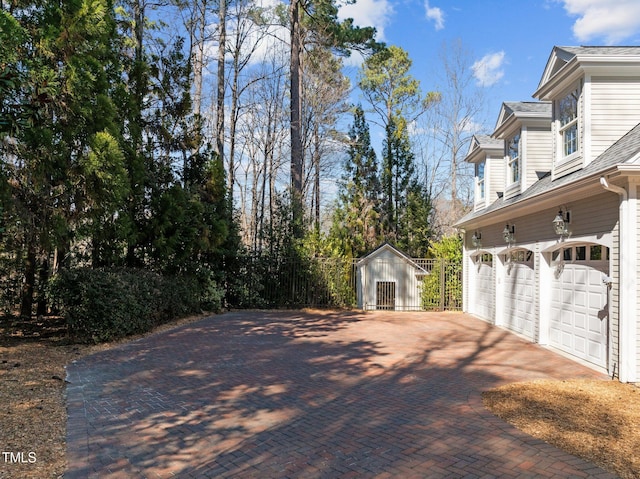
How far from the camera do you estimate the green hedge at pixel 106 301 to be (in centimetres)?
→ 910

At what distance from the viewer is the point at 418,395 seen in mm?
6215

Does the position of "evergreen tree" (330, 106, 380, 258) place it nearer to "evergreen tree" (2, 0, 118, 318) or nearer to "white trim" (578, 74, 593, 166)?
"evergreen tree" (2, 0, 118, 318)

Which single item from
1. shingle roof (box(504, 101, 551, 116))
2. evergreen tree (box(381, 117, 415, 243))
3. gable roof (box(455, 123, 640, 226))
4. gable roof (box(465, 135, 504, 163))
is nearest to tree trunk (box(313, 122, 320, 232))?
evergreen tree (box(381, 117, 415, 243))

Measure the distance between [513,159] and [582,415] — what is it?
857 centimetres

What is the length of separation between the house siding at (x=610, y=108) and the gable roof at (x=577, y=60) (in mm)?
311

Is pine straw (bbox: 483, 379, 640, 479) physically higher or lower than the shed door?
lower

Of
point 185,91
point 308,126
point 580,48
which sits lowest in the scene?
point 580,48

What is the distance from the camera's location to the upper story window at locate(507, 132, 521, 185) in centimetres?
1211

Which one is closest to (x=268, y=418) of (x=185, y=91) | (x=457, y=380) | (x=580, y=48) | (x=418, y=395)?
(x=418, y=395)

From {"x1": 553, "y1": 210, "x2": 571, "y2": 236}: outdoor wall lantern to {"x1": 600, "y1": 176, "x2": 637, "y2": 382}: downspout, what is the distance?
5.39ft

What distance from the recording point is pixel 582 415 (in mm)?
5324

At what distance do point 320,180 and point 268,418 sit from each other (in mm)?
24606

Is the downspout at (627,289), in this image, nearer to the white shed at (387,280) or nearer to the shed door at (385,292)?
the white shed at (387,280)

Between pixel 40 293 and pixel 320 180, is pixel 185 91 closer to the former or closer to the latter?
pixel 40 293
